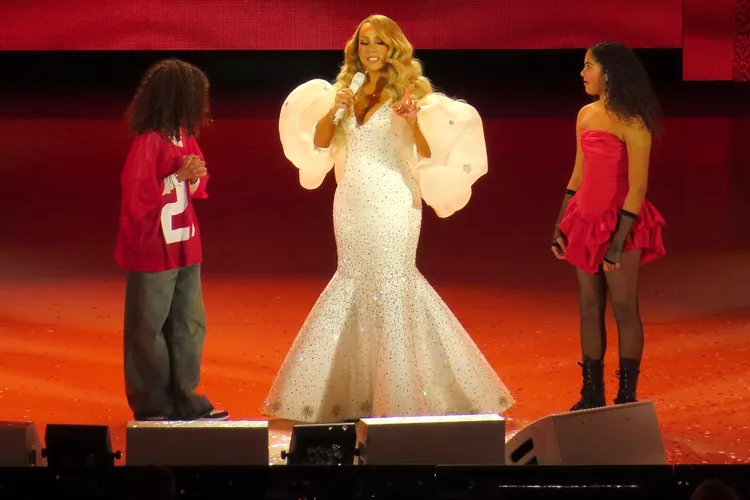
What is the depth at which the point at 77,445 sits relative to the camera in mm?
3184

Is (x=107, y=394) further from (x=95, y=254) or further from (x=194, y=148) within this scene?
(x=95, y=254)

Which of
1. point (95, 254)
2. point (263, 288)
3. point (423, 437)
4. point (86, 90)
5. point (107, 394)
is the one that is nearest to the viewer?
point (423, 437)

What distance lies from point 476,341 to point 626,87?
6.59 ft

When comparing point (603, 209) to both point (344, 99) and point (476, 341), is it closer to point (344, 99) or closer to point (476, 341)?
point (344, 99)

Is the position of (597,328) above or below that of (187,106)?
below

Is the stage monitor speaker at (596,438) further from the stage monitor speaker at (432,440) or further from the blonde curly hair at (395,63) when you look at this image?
the blonde curly hair at (395,63)

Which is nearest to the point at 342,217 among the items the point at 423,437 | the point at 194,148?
the point at 194,148

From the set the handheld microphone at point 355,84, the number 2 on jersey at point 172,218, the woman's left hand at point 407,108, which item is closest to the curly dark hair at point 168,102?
the number 2 on jersey at point 172,218

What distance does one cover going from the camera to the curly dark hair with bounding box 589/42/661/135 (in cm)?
481

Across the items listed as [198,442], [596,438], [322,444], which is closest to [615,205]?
[596,438]

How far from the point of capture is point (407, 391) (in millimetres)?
4887

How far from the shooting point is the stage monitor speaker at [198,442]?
330 cm

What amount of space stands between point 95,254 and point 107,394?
3.28 m
